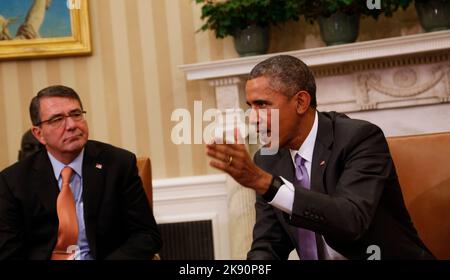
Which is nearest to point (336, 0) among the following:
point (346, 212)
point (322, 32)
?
point (322, 32)

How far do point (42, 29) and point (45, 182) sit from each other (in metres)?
1.47

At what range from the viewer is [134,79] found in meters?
3.21

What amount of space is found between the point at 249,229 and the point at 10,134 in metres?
1.37

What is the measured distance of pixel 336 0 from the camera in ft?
8.79

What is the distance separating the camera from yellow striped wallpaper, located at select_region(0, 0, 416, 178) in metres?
3.15

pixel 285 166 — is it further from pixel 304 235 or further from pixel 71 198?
pixel 71 198

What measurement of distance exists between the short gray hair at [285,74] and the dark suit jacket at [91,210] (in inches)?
25.4

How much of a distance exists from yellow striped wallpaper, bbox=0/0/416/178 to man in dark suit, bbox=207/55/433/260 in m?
1.54

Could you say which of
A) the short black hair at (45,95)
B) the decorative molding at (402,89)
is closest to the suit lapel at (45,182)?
the short black hair at (45,95)

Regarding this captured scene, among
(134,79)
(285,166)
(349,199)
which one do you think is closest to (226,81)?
(134,79)

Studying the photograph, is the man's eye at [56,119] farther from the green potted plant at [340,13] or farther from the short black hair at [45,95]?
the green potted plant at [340,13]

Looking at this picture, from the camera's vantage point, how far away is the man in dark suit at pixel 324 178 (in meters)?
1.36
